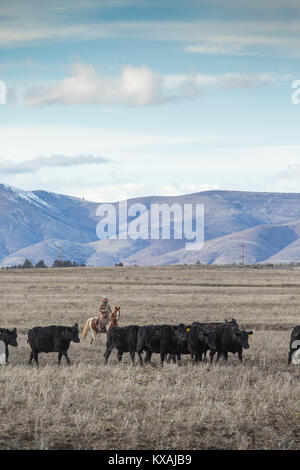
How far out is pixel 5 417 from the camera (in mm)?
11500

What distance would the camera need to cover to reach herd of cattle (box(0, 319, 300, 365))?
61.9ft

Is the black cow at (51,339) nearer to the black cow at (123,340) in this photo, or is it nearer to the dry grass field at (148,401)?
the dry grass field at (148,401)

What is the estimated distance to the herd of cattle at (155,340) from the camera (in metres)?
18.9

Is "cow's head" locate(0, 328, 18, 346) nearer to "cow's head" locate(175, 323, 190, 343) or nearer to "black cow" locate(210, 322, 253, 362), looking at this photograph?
"cow's head" locate(175, 323, 190, 343)

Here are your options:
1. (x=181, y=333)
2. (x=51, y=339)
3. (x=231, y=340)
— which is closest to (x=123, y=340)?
(x=181, y=333)

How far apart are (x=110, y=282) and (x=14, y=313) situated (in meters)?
26.2

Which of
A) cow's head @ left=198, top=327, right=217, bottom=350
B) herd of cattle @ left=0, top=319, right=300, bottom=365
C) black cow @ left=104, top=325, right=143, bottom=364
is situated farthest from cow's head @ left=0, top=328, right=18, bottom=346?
cow's head @ left=198, top=327, right=217, bottom=350

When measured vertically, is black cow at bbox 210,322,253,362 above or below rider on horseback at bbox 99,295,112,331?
below

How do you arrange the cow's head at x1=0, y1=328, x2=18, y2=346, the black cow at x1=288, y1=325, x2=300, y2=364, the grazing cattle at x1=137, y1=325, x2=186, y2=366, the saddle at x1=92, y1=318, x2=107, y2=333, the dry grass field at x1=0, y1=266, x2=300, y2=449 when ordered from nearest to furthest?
the dry grass field at x1=0, y1=266, x2=300, y2=449 → the grazing cattle at x1=137, y1=325, x2=186, y2=366 → the black cow at x1=288, y1=325, x2=300, y2=364 → the cow's head at x1=0, y1=328, x2=18, y2=346 → the saddle at x1=92, y1=318, x2=107, y2=333

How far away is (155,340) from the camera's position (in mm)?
19062

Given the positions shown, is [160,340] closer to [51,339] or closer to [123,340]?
[123,340]

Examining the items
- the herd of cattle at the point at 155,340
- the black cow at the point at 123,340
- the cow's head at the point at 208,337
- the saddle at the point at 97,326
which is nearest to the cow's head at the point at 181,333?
the herd of cattle at the point at 155,340

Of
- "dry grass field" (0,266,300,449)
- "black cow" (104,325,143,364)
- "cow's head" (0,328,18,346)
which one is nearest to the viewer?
"dry grass field" (0,266,300,449)
